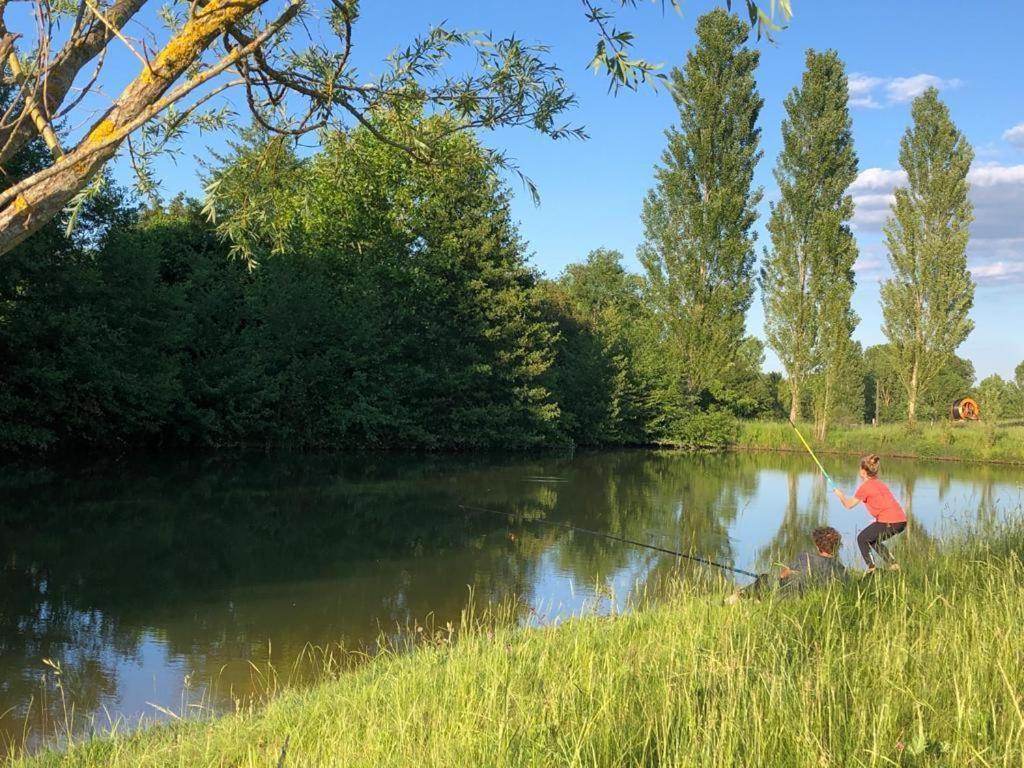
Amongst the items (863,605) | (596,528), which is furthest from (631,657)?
(596,528)

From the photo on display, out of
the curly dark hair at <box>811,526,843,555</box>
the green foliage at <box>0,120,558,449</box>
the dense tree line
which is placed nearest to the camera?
the curly dark hair at <box>811,526,843,555</box>

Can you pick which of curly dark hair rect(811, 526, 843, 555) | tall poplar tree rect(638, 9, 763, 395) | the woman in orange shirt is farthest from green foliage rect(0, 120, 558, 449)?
curly dark hair rect(811, 526, 843, 555)

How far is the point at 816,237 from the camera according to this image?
3388cm

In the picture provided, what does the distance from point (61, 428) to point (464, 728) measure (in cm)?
2112

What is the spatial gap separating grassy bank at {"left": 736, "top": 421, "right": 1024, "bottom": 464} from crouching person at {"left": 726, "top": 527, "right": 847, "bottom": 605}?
27.8 meters

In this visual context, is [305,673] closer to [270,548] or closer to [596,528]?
[270,548]

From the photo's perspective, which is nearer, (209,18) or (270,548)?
(209,18)

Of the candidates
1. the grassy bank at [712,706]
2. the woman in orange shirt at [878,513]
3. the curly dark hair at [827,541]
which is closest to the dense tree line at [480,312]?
the woman in orange shirt at [878,513]

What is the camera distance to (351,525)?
13281 mm

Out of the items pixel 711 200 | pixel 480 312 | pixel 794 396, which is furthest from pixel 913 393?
pixel 480 312

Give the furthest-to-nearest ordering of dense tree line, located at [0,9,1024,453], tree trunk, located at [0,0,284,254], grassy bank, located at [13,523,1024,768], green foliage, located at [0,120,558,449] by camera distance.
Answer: dense tree line, located at [0,9,1024,453], green foliage, located at [0,120,558,449], tree trunk, located at [0,0,284,254], grassy bank, located at [13,523,1024,768]

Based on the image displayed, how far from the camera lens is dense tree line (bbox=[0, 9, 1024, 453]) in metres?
19.8

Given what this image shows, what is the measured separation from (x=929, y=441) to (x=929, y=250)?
Answer: 315 inches

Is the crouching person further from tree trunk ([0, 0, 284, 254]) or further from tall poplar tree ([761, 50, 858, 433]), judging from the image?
tall poplar tree ([761, 50, 858, 433])
